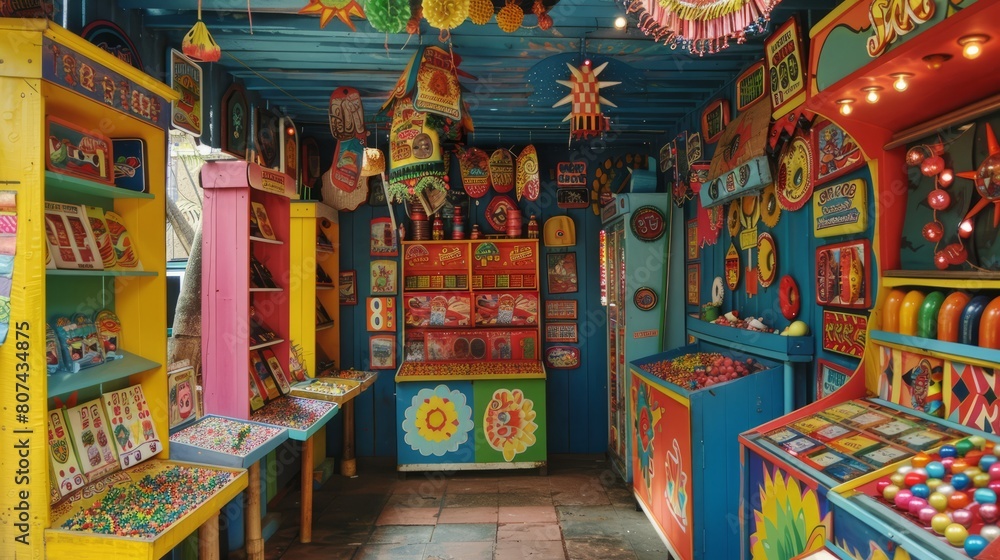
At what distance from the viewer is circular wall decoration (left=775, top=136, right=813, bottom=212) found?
301 cm

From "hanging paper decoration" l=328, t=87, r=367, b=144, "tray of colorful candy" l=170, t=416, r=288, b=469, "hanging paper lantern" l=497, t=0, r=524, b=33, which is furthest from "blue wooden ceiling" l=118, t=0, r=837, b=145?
"tray of colorful candy" l=170, t=416, r=288, b=469

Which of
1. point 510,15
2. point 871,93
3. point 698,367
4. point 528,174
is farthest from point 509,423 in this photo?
point 871,93

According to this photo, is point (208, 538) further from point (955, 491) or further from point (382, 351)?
point (382, 351)

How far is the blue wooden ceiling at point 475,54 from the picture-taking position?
10.2 ft

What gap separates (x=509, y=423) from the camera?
5.32 m

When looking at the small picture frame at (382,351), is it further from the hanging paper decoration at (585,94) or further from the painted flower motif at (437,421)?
the hanging paper decoration at (585,94)

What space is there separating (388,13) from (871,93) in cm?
183

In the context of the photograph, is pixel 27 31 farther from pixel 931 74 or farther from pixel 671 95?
pixel 671 95

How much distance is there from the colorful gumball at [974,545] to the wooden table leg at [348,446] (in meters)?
4.83

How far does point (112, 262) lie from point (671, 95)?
3.79 m

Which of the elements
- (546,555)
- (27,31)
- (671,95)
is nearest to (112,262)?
(27,31)

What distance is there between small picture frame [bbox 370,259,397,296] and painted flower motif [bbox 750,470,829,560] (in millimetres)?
4318

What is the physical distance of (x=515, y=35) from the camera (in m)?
3.42

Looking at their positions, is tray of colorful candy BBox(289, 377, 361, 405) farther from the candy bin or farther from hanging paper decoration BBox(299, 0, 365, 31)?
hanging paper decoration BBox(299, 0, 365, 31)
